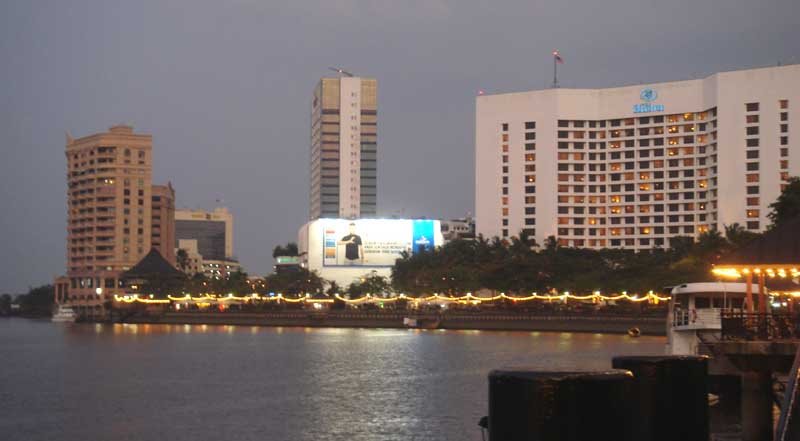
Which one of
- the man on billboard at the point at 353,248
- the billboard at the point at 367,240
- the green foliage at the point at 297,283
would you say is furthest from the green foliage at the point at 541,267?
the man on billboard at the point at 353,248

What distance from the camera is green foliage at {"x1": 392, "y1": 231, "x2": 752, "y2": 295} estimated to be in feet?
448

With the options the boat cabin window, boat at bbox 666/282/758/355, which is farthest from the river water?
the boat cabin window

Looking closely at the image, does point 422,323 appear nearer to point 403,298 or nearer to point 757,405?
point 403,298

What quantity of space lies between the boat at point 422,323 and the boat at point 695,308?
98.0 meters

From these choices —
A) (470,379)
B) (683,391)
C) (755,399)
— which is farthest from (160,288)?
(683,391)

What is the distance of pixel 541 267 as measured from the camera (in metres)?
151

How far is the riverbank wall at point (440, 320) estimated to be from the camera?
12650 cm

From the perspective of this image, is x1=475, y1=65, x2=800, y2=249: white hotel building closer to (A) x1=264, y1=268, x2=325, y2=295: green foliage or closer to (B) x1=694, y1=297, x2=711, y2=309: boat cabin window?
(A) x1=264, y1=268, x2=325, y2=295: green foliage

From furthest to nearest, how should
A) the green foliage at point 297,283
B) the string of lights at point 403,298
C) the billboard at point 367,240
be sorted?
the billboard at point 367,240
the green foliage at point 297,283
the string of lights at point 403,298

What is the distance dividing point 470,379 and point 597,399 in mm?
55325

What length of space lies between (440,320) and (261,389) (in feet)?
299

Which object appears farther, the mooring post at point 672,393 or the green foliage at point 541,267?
the green foliage at point 541,267

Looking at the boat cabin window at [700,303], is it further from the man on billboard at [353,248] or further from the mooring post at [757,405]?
the man on billboard at [353,248]

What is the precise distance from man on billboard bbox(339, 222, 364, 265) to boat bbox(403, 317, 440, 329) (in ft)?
166
